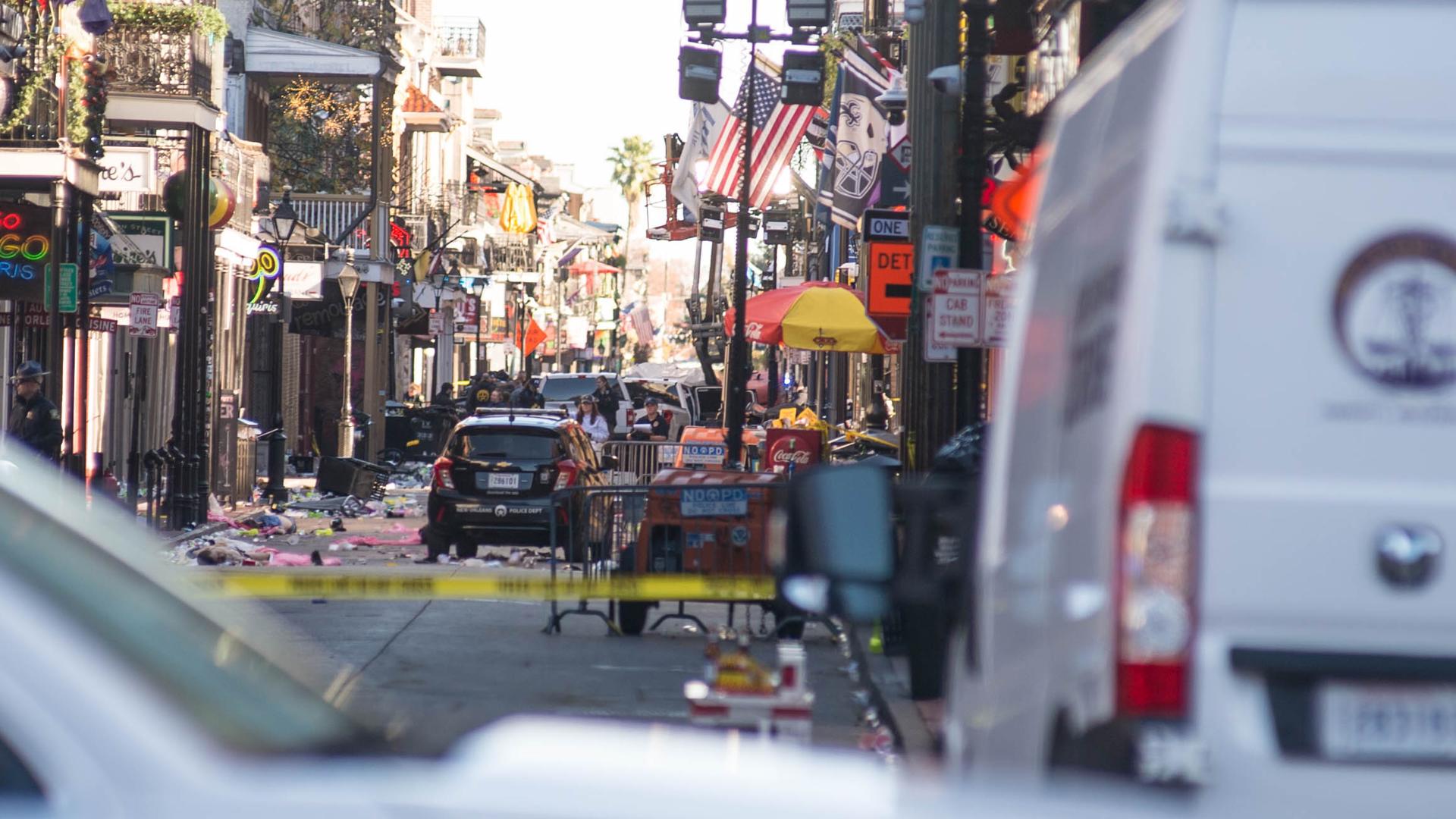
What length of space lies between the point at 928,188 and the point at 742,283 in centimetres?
959

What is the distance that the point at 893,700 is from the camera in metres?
12.4

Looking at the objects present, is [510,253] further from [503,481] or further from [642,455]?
[503,481]

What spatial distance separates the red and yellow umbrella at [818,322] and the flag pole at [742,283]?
127cm

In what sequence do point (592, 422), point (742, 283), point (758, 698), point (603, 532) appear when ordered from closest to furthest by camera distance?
point (758, 698)
point (603, 532)
point (742, 283)
point (592, 422)

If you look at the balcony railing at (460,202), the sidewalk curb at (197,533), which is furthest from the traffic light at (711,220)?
the balcony railing at (460,202)

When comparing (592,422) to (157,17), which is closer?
(157,17)

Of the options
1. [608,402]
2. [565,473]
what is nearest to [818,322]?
[565,473]

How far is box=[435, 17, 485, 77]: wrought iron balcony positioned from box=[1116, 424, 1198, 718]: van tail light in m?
68.9

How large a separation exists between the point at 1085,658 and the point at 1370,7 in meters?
1.35

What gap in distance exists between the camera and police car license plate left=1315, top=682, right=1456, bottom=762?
12.8 feet

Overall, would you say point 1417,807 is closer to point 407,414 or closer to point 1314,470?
point 1314,470

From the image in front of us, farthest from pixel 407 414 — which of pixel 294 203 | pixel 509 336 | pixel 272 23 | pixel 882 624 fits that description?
pixel 509 336

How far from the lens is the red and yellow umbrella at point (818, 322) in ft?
79.8

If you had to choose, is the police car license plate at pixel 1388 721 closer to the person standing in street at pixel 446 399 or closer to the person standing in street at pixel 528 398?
the person standing in street at pixel 528 398
